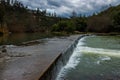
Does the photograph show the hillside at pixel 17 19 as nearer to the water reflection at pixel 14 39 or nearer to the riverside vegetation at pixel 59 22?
the riverside vegetation at pixel 59 22

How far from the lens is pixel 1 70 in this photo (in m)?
8.33

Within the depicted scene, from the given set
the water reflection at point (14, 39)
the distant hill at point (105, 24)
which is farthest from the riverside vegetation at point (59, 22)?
the water reflection at point (14, 39)

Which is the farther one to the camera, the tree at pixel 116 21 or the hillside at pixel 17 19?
the hillside at pixel 17 19

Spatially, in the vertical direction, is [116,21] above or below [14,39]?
above

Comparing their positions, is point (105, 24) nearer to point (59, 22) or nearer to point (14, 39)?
point (59, 22)

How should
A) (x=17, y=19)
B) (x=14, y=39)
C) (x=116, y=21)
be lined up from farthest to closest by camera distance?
(x=17, y=19)
(x=116, y=21)
(x=14, y=39)

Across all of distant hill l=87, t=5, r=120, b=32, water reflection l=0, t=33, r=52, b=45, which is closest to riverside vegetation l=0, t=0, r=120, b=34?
distant hill l=87, t=5, r=120, b=32

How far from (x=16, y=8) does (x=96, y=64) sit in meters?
84.2

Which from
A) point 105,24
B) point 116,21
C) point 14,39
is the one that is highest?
point 116,21

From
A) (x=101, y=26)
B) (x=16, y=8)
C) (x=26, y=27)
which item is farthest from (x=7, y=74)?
(x=16, y=8)

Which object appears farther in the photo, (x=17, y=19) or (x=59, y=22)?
(x=17, y=19)

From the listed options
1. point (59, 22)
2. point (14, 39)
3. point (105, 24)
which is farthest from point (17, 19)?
point (14, 39)

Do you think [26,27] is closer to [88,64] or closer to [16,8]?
[16,8]

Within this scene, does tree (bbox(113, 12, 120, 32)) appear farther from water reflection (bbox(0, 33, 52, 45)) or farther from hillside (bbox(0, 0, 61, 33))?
hillside (bbox(0, 0, 61, 33))
